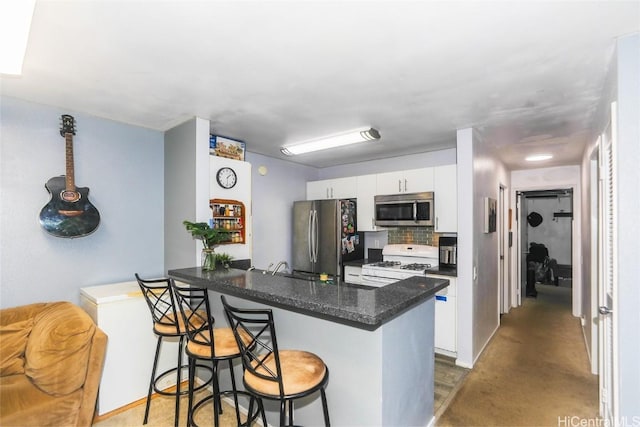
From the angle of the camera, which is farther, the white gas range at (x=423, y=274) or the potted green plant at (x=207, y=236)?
the white gas range at (x=423, y=274)

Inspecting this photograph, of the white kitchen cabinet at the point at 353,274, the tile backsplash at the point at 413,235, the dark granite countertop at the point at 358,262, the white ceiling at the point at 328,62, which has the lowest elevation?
the white kitchen cabinet at the point at 353,274

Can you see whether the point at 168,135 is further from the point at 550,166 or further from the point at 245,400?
the point at 550,166

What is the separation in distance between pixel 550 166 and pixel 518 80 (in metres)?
3.81

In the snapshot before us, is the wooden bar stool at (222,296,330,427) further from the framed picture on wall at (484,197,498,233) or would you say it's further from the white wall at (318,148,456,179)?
the white wall at (318,148,456,179)

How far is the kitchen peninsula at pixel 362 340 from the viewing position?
164 centimetres

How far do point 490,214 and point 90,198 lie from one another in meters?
4.30

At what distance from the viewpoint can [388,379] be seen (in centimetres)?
169

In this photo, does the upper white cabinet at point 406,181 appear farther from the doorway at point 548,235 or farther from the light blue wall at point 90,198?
the doorway at point 548,235

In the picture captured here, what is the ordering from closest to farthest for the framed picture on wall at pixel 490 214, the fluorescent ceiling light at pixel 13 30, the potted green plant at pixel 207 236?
the fluorescent ceiling light at pixel 13 30 < the potted green plant at pixel 207 236 < the framed picture on wall at pixel 490 214

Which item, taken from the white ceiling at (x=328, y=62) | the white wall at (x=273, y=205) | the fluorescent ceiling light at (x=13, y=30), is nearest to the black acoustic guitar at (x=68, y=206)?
the white ceiling at (x=328, y=62)

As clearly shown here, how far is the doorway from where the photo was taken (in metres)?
7.43

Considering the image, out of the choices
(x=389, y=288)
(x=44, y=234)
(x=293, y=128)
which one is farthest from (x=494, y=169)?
(x=44, y=234)

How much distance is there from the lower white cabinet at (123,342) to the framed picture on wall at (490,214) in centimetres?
359

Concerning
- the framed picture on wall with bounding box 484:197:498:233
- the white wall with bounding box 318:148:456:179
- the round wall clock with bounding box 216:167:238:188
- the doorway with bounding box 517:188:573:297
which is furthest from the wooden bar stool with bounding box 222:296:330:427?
the doorway with bounding box 517:188:573:297
